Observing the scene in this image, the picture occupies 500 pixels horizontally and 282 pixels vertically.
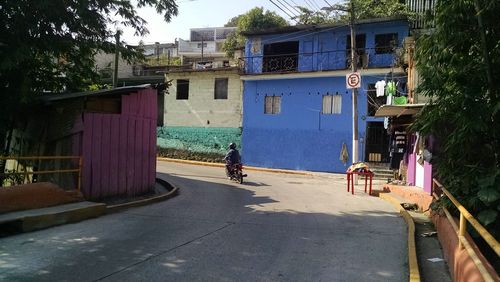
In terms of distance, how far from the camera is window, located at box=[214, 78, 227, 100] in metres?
32.6

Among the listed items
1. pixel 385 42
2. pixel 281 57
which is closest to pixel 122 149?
pixel 385 42

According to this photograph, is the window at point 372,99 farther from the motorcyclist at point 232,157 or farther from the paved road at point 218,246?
the paved road at point 218,246

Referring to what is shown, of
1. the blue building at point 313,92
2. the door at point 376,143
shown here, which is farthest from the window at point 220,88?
the door at point 376,143

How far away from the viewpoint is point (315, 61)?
28422 mm

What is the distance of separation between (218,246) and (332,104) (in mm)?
20911

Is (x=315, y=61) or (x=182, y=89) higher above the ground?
(x=315, y=61)

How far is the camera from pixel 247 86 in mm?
30594

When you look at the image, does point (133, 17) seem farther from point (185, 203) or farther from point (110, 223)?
point (110, 223)

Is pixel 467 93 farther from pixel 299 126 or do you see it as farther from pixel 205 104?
pixel 205 104

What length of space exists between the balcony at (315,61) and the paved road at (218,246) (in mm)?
15012

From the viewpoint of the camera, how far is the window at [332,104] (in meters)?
27.5

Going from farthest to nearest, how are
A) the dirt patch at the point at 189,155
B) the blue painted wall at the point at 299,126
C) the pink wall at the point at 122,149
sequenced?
1. the dirt patch at the point at 189,155
2. the blue painted wall at the point at 299,126
3. the pink wall at the point at 122,149

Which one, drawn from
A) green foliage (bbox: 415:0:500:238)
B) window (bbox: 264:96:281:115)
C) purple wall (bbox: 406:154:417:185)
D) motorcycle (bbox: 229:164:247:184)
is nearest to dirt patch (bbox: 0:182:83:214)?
green foliage (bbox: 415:0:500:238)

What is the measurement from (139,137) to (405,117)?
845cm
